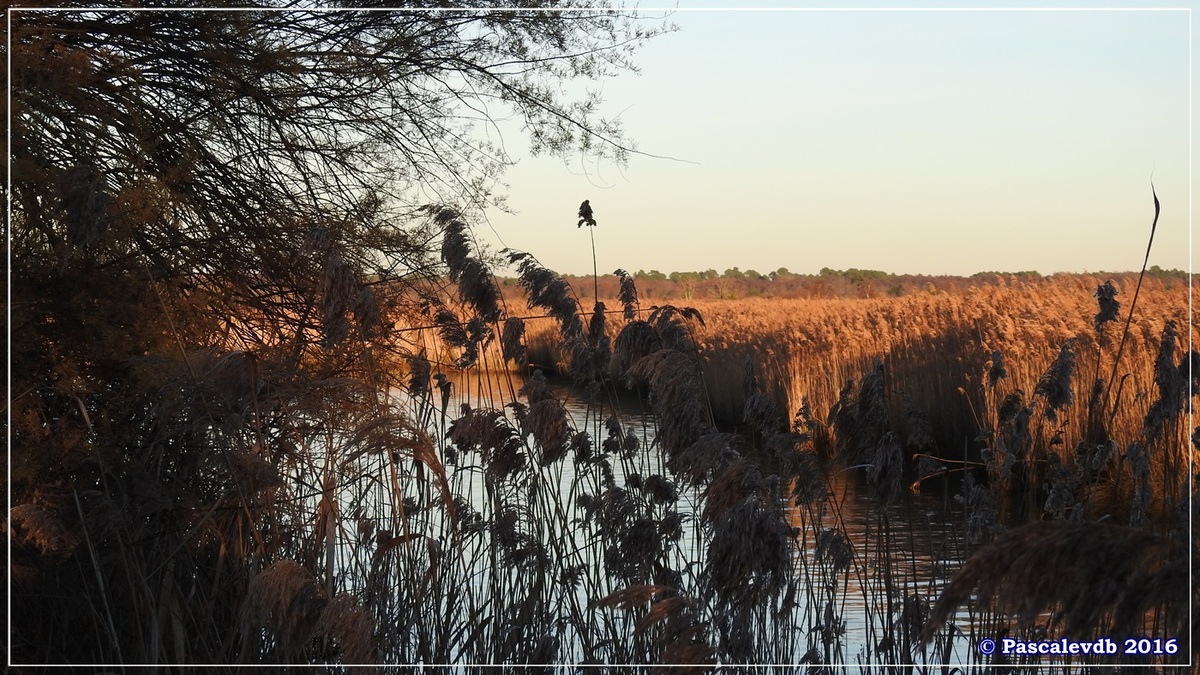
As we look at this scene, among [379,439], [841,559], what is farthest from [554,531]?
[379,439]

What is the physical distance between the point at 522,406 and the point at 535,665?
3.77 feet

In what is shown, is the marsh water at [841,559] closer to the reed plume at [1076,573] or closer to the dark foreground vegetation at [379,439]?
the dark foreground vegetation at [379,439]

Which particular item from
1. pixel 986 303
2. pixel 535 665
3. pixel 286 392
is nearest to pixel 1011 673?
pixel 535 665

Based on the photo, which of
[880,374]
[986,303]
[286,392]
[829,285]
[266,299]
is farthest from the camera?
[829,285]

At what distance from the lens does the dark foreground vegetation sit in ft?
8.57

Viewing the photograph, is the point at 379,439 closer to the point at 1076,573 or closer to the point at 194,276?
the point at 1076,573

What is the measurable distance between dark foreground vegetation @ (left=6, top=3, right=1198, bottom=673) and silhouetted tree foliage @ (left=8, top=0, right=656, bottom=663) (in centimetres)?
2

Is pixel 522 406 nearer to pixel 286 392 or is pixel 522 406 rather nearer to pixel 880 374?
pixel 286 392

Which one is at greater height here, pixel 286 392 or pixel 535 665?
pixel 286 392

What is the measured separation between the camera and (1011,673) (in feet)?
10.5

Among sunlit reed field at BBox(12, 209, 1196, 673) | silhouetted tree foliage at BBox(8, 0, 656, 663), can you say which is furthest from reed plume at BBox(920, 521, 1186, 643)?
silhouetted tree foliage at BBox(8, 0, 656, 663)

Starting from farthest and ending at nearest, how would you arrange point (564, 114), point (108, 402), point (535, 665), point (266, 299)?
point (564, 114)
point (266, 299)
point (108, 402)
point (535, 665)

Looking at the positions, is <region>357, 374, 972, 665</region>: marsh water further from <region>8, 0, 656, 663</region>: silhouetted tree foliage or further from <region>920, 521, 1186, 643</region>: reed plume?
<region>920, 521, 1186, 643</region>: reed plume

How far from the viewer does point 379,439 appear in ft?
7.84
